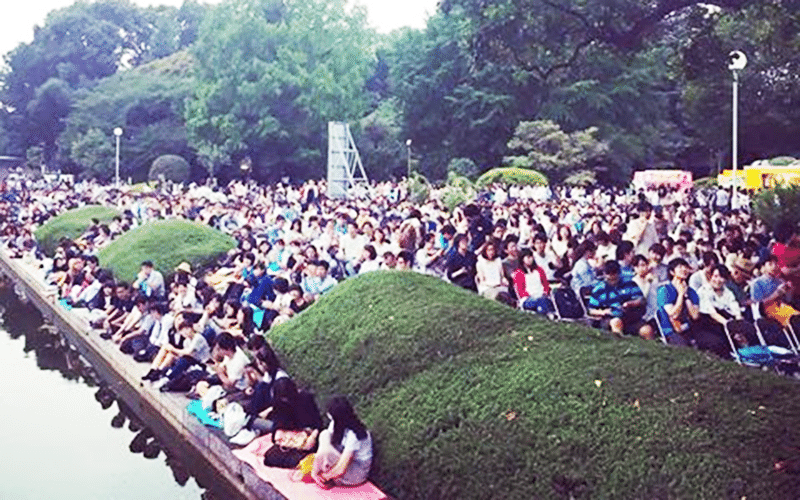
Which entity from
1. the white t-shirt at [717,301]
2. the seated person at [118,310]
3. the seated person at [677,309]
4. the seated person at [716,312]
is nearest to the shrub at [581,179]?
the seated person at [118,310]

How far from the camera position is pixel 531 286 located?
9.71m

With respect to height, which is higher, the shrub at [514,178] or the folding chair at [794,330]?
the folding chair at [794,330]

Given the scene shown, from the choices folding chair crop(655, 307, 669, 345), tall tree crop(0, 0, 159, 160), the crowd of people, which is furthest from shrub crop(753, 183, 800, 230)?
tall tree crop(0, 0, 159, 160)

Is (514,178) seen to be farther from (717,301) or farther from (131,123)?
(131,123)

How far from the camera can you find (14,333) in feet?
53.8

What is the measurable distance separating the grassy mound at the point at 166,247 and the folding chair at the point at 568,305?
27.6ft

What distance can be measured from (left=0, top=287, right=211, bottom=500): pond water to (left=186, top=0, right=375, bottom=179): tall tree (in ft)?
94.8

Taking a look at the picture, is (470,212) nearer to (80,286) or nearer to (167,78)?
(80,286)

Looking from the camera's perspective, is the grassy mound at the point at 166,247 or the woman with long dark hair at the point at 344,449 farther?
the grassy mound at the point at 166,247

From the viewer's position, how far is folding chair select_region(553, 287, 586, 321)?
31.2 feet

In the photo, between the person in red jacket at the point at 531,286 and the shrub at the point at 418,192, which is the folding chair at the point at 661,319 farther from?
the shrub at the point at 418,192

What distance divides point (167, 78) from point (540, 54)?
42134mm

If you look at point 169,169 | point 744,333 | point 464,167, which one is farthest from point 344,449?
point 169,169

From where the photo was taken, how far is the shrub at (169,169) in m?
45.1
